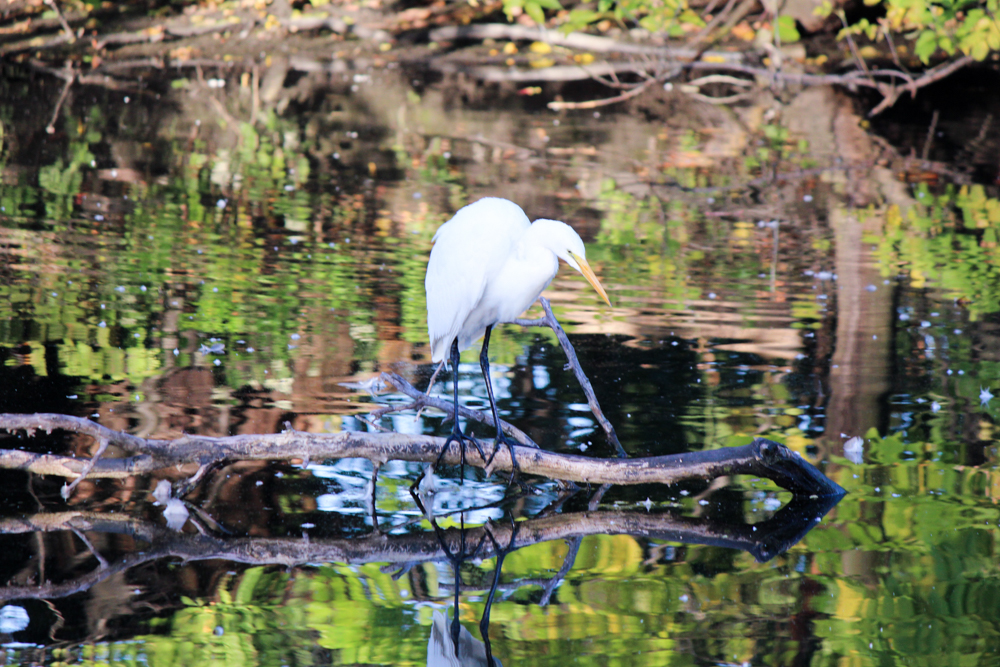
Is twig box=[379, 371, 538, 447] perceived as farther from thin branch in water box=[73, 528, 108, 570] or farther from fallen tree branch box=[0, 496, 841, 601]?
thin branch in water box=[73, 528, 108, 570]

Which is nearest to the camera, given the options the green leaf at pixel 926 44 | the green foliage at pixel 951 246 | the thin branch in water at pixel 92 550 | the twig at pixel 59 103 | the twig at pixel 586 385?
the thin branch in water at pixel 92 550

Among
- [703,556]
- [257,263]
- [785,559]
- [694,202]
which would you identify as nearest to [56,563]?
[703,556]

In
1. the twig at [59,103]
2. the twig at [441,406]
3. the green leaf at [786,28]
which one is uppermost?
the green leaf at [786,28]

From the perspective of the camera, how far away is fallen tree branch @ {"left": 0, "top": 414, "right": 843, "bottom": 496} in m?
4.38

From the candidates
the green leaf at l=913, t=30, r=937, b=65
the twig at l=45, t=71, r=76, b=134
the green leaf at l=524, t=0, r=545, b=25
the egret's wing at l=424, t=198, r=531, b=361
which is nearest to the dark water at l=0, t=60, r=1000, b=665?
the twig at l=45, t=71, r=76, b=134

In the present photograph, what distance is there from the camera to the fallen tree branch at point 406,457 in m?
4.38

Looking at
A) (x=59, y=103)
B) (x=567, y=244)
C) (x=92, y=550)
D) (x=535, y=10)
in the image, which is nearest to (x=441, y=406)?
(x=567, y=244)

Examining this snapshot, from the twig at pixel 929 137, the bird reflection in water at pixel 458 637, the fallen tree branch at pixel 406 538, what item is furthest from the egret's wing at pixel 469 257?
the twig at pixel 929 137

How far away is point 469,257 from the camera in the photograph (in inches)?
187

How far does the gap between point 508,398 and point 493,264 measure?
1.38m

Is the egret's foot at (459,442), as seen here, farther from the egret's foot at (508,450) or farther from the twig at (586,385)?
the twig at (586,385)

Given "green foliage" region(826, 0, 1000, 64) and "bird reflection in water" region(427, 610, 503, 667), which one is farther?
"green foliage" region(826, 0, 1000, 64)

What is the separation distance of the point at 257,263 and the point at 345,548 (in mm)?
4306

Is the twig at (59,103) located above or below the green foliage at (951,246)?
above
